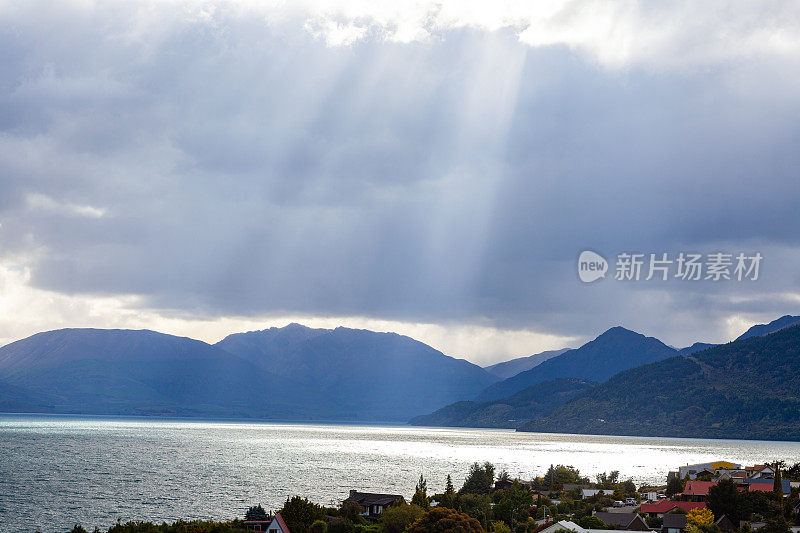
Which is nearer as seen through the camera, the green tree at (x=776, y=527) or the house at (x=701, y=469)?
the green tree at (x=776, y=527)

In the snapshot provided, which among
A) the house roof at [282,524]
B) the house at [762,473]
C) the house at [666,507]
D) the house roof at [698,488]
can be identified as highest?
the house at [762,473]

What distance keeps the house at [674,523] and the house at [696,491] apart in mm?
11852

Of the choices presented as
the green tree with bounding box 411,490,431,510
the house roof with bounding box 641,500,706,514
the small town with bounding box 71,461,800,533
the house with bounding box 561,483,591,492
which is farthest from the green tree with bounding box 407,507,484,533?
the house with bounding box 561,483,591,492

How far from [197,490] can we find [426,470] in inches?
2228

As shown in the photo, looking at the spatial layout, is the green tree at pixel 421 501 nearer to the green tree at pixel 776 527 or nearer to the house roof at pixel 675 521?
the house roof at pixel 675 521

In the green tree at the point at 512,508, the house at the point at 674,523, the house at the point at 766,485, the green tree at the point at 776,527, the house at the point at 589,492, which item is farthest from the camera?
the house at the point at 589,492

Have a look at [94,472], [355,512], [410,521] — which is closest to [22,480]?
[94,472]

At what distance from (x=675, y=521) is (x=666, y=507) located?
7.31 meters

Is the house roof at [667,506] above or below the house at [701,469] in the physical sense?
below

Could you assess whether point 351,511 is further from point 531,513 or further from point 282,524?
point 531,513

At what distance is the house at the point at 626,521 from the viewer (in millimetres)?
75562

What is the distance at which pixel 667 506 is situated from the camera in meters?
86.1

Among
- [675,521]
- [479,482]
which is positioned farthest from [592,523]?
[479,482]

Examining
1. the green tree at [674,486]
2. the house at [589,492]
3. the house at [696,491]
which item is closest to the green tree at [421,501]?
the house at [696,491]
